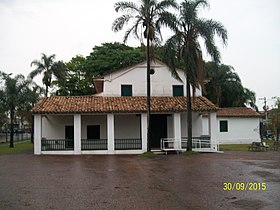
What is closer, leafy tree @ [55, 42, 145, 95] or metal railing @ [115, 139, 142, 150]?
metal railing @ [115, 139, 142, 150]

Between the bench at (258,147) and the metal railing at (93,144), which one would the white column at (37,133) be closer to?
the metal railing at (93,144)

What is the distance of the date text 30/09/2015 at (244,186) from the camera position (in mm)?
9202

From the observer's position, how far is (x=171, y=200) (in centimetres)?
779

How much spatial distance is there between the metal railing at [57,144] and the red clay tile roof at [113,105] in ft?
7.66

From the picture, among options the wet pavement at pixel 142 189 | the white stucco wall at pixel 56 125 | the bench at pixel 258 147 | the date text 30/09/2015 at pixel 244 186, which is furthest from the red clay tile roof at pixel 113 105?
the date text 30/09/2015 at pixel 244 186

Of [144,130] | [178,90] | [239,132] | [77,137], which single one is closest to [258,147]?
[178,90]

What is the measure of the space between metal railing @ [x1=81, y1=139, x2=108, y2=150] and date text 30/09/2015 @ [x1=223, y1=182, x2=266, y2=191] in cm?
1431

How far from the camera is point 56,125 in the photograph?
2553 centimetres

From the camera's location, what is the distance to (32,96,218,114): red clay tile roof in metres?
Answer: 22.1

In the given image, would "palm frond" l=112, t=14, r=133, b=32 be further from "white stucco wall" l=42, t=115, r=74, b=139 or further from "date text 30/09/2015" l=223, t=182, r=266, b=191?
"date text 30/09/2015" l=223, t=182, r=266, b=191

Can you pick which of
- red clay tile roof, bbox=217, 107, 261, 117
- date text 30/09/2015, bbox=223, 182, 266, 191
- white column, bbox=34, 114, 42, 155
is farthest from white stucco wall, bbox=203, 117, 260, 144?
date text 30/09/2015, bbox=223, 182, 266, 191

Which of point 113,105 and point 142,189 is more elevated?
point 113,105

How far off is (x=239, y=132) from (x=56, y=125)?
18.0m

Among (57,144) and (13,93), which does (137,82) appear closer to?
(57,144)
